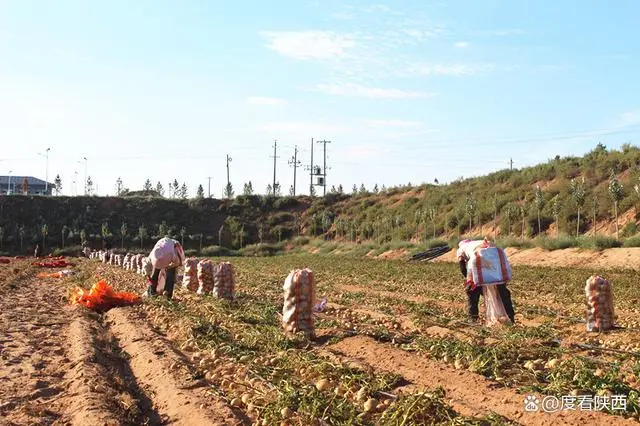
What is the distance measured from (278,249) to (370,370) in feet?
203

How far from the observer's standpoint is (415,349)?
805cm

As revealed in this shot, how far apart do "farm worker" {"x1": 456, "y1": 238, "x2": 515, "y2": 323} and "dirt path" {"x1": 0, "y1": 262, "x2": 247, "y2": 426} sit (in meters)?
4.78

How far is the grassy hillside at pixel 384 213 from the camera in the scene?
42.8 m

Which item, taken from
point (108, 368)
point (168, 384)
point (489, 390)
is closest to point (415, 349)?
point (489, 390)

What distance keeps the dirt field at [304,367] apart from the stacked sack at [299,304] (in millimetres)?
254

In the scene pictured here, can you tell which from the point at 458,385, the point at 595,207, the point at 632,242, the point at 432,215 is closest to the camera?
the point at 458,385

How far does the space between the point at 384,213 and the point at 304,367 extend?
62457 mm

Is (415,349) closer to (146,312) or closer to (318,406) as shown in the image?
(318,406)

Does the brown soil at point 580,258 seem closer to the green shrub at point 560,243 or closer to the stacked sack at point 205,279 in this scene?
the green shrub at point 560,243

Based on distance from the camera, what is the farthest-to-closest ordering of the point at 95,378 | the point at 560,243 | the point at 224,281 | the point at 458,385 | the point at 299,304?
the point at 560,243, the point at 224,281, the point at 299,304, the point at 95,378, the point at 458,385

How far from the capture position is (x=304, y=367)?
6832mm

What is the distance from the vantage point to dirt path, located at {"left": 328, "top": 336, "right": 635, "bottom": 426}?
5.09m

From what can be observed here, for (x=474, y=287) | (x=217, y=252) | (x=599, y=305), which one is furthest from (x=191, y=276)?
(x=217, y=252)

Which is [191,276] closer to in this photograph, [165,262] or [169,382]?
[165,262]
